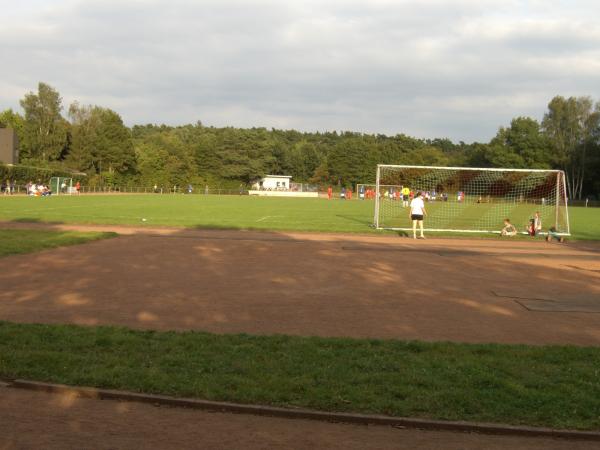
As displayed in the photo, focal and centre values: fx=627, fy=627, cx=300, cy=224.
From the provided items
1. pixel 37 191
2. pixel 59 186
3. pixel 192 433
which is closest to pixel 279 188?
pixel 59 186

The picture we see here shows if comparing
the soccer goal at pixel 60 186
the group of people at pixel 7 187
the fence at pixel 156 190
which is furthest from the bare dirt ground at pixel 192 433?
the fence at pixel 156 190

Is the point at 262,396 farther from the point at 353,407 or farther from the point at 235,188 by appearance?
the point at 235,188

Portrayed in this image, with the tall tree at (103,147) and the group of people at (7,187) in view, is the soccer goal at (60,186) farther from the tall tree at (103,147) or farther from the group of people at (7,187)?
the tall tree at (103,147)

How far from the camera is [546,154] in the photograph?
3553 inches

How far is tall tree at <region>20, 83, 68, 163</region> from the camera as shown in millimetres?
90113

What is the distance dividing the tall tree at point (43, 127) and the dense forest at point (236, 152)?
0.13m

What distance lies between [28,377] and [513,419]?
462cm

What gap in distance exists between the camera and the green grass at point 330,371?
564cm

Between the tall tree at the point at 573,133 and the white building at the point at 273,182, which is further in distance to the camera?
the white building at the point at 273,182

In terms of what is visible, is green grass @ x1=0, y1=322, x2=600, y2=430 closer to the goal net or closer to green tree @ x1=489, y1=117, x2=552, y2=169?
the goal net

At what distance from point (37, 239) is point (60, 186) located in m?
56.9

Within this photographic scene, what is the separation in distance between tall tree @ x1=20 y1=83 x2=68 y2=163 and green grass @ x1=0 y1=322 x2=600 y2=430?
88.8 m

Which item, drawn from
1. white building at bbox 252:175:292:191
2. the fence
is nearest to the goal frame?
the fence

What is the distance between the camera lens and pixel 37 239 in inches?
744
